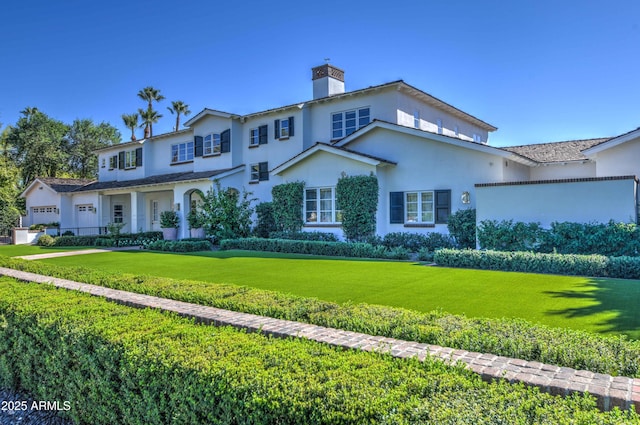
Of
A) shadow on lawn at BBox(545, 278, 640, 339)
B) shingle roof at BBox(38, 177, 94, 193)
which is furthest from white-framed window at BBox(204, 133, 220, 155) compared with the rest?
shadow on lawn at BBox(545, 278, 640, 339)

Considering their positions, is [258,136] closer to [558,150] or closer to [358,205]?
[358,205]

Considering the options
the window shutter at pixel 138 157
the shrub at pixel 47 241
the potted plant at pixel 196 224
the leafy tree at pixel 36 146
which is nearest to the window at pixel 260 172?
the potted plant at pixel 196 224

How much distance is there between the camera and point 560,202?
14.7 meters

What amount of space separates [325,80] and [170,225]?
13449 mm

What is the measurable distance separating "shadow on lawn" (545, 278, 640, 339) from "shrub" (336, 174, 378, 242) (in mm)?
10751

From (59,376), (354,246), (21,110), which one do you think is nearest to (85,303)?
(59,376)

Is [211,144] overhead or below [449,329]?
overhead

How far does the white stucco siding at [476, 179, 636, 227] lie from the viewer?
1384 centimetres

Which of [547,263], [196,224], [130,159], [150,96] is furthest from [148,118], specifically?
[547,263]

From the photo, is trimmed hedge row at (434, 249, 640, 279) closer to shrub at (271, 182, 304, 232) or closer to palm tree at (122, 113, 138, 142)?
shrub at (271, 182, 304, 232)

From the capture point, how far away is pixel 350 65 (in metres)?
26.6

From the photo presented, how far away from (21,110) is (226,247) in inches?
1931

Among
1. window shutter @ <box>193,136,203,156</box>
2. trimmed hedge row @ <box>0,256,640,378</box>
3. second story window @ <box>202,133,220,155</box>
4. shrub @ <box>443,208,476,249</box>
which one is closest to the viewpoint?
trimmed hedge row @ <box>0,256,640,378</box>

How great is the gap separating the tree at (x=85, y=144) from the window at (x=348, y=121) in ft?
143
